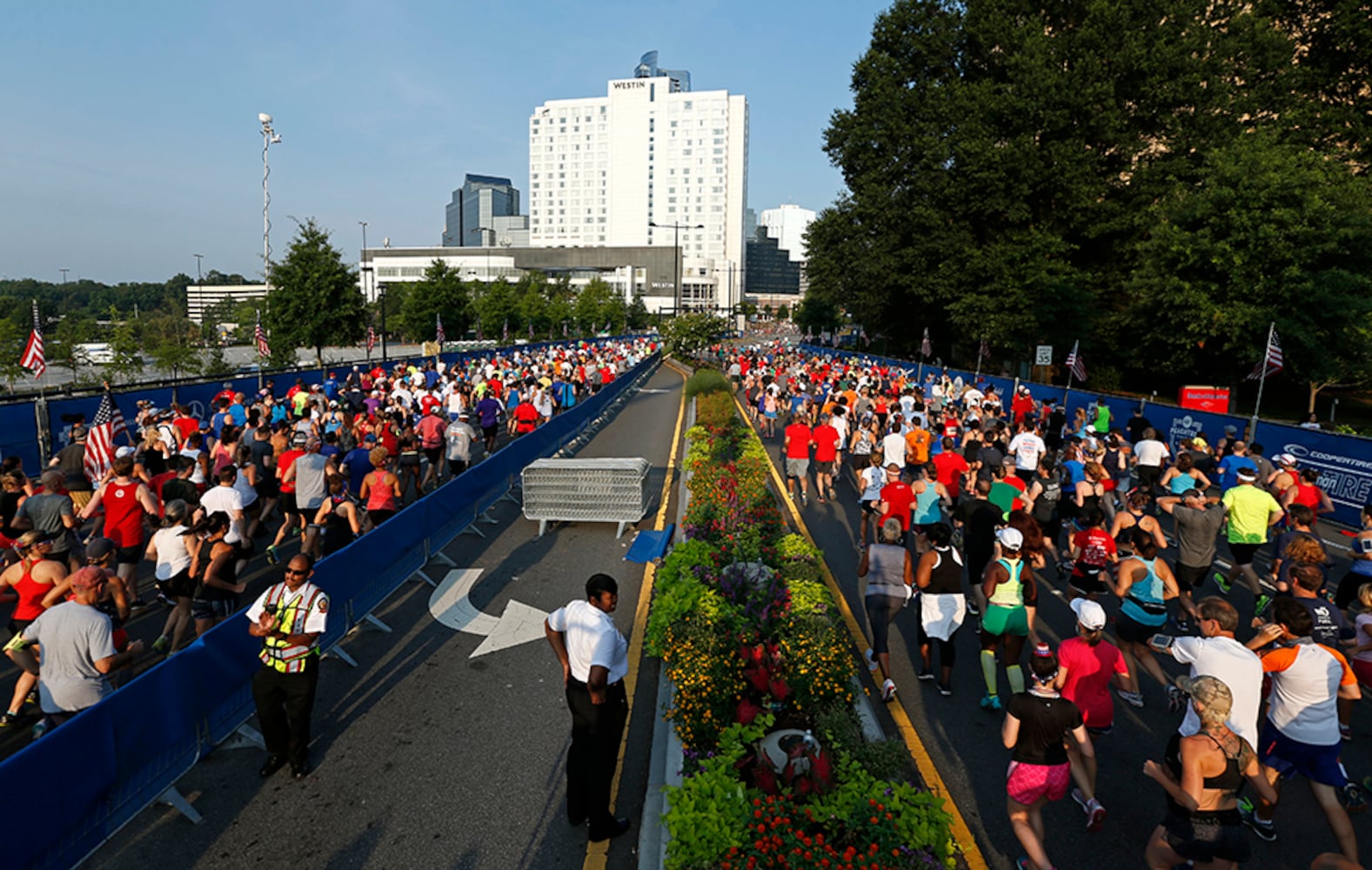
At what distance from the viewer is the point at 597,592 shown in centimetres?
473

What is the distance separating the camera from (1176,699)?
5.75 m

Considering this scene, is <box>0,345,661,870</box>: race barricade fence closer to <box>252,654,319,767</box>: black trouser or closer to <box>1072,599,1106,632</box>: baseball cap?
<box>252,654,319,767</box>: black trouser

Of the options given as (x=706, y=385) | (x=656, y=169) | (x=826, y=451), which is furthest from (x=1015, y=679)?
(x=656, y=169)

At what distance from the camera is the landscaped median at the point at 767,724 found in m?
3.58

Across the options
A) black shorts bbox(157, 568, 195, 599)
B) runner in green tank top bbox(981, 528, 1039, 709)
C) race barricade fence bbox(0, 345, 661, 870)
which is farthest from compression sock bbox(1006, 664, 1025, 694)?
black shorts bbox(157, 568, 195, 599)

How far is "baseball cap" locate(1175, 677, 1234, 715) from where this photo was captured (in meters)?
3.78

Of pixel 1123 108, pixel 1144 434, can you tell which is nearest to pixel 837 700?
pixel 1144 434

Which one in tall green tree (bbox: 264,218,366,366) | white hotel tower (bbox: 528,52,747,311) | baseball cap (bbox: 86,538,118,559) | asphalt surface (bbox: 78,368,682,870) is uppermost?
white hotel tower (bbox: 528,52,747,311)

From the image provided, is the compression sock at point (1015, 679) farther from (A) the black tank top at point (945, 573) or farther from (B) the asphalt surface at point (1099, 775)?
(A) the black tank top at point (945, 573)

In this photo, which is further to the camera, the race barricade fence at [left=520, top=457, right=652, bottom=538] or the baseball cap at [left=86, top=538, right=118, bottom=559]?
the race barricade fence at [left=520, top=457, right=652, bottom=538]

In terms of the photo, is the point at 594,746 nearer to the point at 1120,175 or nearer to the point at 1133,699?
the point at 1133,699

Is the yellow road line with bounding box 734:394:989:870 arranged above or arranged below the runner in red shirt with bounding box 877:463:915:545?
below

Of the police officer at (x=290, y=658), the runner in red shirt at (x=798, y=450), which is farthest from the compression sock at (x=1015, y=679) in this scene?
the runner in red shirt at (x=798, y=450)

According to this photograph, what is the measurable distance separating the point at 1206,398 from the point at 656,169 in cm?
15751
